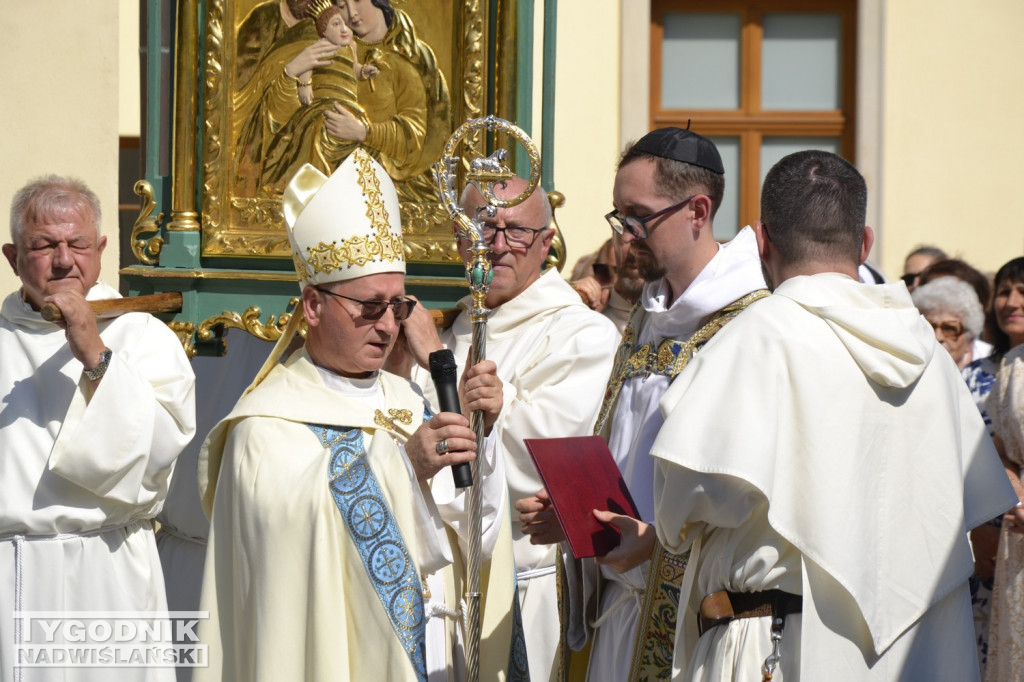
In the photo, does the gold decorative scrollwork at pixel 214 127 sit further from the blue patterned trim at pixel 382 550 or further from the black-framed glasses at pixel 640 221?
the blue patterned trim at pixel 382 550

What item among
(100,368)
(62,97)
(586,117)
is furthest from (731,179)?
(100,368)

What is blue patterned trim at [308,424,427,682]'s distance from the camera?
3.39 m

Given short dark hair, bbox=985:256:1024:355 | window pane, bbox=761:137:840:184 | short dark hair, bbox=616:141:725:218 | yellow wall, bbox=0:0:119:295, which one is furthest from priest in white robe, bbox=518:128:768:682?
yellow wall, bbox=0:0:119:295

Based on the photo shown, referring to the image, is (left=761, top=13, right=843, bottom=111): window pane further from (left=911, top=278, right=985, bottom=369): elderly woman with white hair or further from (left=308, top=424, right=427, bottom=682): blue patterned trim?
(left=308, top=424, right=427, bottom=682): blue patterned trim

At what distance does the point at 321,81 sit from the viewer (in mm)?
5297

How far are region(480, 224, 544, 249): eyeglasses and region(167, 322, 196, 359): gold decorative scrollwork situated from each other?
119 cm

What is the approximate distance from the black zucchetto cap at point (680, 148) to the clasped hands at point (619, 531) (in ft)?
3.57

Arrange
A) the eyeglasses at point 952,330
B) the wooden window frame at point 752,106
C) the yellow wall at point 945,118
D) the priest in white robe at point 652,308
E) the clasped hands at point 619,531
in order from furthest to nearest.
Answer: the wooden window frame at point 752,106, the yellow wall at point 945,118, the eyeglasses at point 952,330, the priest in white robe at point 652,308, the clasped hands at point 619,531

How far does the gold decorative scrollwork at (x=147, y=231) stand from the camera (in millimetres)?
5211

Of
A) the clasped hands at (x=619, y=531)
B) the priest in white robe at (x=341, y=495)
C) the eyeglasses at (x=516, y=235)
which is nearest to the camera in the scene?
the priest in white robe at (x=341, y=495)

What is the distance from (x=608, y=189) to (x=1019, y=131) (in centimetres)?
267

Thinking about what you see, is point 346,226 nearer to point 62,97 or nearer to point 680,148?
point 680,148

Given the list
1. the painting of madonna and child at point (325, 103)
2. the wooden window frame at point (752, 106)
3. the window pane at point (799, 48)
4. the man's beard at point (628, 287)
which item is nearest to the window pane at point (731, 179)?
the wooden window frame at point (752, 106)

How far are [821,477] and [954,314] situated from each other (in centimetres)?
320
